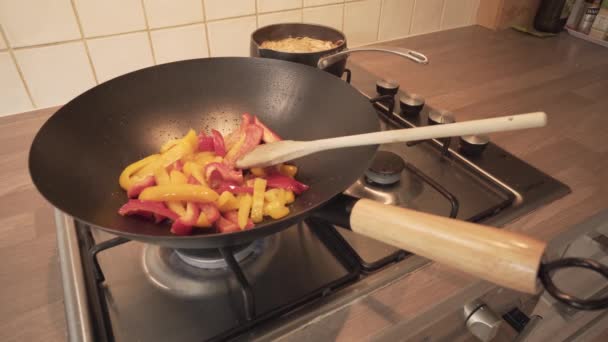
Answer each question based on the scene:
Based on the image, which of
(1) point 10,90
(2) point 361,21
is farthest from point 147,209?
(2) point 361,21

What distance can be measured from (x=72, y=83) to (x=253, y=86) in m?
0.45

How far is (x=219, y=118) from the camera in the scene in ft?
2.21

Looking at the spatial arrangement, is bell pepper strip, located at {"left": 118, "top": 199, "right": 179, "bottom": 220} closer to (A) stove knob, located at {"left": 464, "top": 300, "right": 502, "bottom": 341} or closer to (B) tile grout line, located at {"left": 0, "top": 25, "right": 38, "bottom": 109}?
(A) stove knob, located at {"left": 464, "top": 300, "right": 502, "bottom": 341}

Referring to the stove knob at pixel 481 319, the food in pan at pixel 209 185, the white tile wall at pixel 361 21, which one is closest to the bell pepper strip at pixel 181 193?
the food in pan at pixel 209 185

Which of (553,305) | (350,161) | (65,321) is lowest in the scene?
(553,305)

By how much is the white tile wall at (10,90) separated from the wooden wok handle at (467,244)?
2.54 feet

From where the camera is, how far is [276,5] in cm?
100

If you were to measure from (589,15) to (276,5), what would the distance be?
967 mm

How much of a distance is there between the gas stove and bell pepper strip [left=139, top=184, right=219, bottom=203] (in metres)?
0.07

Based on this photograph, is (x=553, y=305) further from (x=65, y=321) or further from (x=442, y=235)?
(x=65, y=321)

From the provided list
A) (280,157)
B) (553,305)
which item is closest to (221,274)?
(280,157)

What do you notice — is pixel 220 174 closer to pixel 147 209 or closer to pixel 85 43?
pixel 147 209

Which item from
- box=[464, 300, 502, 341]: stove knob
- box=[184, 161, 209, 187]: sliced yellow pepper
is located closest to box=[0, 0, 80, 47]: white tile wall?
box=[184, 161, 209, 187]: sliced yellow pepper

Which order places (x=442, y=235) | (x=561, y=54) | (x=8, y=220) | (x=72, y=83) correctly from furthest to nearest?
1. (x=561, y=54)
2. (x=72, y=83)
3. (x=8, y=220)
4. (x=442, y=235)
